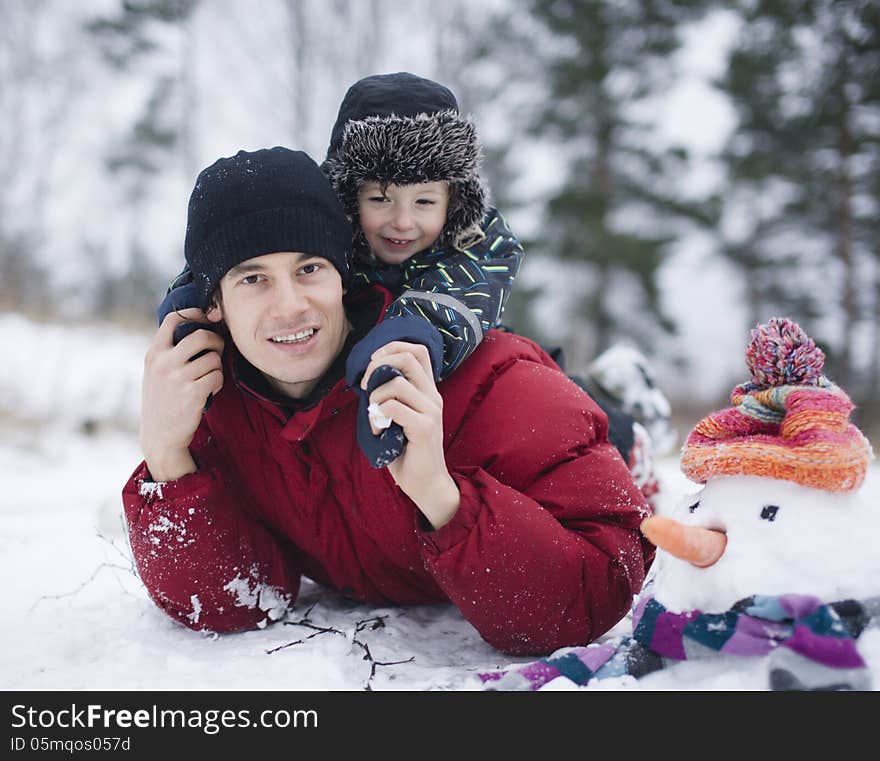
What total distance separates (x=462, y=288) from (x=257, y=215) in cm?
54

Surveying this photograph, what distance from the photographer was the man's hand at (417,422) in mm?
1410

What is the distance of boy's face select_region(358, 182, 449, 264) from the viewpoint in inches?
83.5

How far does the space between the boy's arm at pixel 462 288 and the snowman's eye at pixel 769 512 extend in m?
0.72

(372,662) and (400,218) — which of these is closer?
(372,662)

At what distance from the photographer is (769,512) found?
1.24 metres

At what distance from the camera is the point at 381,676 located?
1.53 meters

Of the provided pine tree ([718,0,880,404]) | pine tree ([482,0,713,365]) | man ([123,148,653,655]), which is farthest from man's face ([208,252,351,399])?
pine tree ([482,0,713,365])

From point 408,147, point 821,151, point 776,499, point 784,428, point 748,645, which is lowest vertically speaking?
point 748,645

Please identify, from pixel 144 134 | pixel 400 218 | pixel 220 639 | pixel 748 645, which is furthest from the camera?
pixel 144 134

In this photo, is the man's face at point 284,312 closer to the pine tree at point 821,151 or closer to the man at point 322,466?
the man at point 322,466

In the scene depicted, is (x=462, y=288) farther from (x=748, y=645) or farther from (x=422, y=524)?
(x=748, y=645)

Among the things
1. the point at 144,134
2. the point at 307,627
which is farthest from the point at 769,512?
the point at 144,134

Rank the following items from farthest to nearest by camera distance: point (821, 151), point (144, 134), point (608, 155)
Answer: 1. point (144, 134)
2. point (608, 155)
3. point (821, 151)
